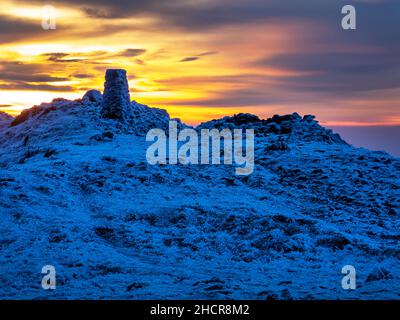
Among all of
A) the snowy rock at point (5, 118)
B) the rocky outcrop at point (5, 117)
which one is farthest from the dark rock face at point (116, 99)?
the rocky outcrop at point (5, 117)

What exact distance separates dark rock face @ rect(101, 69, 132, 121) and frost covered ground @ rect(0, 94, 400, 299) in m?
3.94

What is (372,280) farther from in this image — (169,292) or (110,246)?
(110,246)

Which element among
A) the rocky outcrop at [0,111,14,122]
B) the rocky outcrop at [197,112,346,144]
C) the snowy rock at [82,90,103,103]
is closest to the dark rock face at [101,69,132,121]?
the snowy rock at [82,90,103,103]

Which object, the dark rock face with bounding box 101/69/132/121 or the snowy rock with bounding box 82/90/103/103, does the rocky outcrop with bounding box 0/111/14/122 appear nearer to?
the snowy rock with bounding box 82/90/103/103

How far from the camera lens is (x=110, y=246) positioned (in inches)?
538

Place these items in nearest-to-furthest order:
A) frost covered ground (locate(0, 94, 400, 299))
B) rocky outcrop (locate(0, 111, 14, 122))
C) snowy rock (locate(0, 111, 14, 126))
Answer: frost covered ground (locate(0, 94, 400, 299)), snowy rock (locate(0, 111, 14, 126)), rocky outcrop (locate(0, 111, 14, 122))

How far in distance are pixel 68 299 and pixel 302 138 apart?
61.5 ft

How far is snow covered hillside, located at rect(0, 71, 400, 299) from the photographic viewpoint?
1088 cm

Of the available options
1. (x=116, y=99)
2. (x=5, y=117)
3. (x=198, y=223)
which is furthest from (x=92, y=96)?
(x=198, y=223)

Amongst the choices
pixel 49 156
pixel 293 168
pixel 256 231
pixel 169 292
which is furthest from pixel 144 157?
pixel 169 292

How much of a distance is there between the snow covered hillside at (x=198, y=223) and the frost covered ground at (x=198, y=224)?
4 cm

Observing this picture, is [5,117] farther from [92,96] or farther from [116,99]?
[116,99]

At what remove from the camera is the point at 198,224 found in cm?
1522

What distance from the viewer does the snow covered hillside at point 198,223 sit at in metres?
10.9
